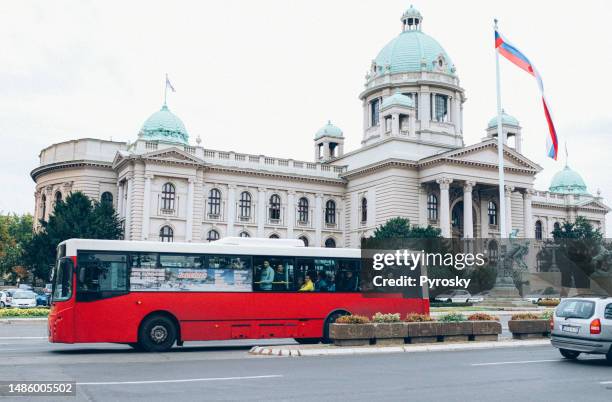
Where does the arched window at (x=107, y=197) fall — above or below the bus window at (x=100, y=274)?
above

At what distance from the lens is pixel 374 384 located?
12.0 m

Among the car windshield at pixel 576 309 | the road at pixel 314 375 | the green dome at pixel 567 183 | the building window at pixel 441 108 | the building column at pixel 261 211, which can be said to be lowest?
the road at pixel 314 375

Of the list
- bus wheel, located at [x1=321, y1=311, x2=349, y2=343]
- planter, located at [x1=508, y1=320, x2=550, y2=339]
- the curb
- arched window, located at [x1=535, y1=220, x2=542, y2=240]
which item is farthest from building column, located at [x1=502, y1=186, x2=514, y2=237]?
bus wheel, located at [x1=321, y1=311, x2=349, y2=343]

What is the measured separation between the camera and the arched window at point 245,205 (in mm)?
65625

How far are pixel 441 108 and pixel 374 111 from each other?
7.78 m

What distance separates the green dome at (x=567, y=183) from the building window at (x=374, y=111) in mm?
33900

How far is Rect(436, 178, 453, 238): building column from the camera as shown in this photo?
Answer: 202 ft

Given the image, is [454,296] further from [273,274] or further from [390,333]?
[273,274]

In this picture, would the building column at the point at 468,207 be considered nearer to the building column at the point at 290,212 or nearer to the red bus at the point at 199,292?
the building column at the point at 290,212

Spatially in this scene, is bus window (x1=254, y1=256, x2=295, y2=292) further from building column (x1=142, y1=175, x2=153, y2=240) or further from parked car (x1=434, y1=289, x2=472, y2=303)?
building column (x1=142, y1=175, x2=153, y2=240)

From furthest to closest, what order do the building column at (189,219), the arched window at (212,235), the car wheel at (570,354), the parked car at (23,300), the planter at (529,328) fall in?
the arched window at (212,235) → the building column at (189,219) → the parked car at (23,300) → the planter at (529,328) → the car wheel at (570,354)

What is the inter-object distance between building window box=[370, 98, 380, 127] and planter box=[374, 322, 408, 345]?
196ft

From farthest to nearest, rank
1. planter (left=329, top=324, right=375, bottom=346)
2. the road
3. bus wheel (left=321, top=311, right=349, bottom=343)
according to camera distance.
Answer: bus wheel (left=321, top=311, right=349, bottom=343)
planter (left=329, top=324, right=375, bottom=346)
the road

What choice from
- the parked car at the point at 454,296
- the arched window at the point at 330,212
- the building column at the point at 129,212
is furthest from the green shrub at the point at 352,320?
the arched window at the point at 330,212
